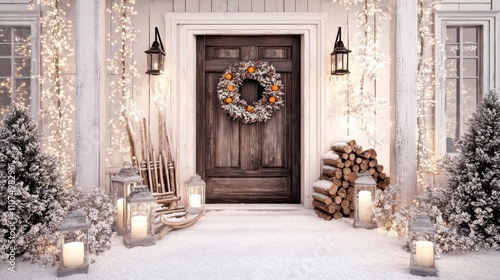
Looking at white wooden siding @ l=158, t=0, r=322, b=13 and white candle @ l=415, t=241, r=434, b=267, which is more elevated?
white wooden siding @ l=158, t=0, r=322, b=13

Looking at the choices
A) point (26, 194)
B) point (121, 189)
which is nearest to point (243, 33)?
point (121, 189)

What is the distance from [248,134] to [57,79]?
2900mm

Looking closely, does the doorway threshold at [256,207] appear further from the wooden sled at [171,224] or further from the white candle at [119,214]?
the white candle at [119,214]

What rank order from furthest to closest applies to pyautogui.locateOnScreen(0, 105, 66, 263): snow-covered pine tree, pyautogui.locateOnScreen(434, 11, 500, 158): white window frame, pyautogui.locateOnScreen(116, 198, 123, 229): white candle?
pyautogui.locateOnScreen(434, 11, 500, 158): white window frame, pyautogui.locateOnScreen(116, 198, 123, 229): white candle, pyautogui.locateOnScreen(0, 105, 66, 263): snow-covered pine tree

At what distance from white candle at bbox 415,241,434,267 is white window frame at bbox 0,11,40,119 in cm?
524

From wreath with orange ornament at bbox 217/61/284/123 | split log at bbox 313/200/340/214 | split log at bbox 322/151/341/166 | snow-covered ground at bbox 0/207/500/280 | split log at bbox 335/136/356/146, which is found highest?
wreath with orange ornament at bbox 217/61/284/123

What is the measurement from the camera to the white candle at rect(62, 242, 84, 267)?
3.07m

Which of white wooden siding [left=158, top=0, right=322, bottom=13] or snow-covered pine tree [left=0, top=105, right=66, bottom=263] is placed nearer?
snow-covered pine tree [left=0, top=105, right=66, bottom=263]

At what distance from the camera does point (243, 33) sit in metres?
5.68

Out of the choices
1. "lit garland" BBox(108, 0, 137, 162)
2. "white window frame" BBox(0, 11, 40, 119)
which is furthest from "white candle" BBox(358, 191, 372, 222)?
"white window frame" BBox(0, 11, 40, 119)

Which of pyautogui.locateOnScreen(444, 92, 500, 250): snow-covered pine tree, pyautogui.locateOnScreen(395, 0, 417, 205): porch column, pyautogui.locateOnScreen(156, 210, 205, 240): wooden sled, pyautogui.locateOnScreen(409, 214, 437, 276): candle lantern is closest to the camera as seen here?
pyautogui.locateOnScreen(409, 214, 437, 276): candle lantern

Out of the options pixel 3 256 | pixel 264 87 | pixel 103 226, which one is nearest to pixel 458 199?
pixel 264 87

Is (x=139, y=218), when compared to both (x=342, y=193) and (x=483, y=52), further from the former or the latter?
(x=483, y=52)

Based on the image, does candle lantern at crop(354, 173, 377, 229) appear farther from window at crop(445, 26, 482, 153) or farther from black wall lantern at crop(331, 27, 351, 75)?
window at crop(445, 26, 482, 153)
